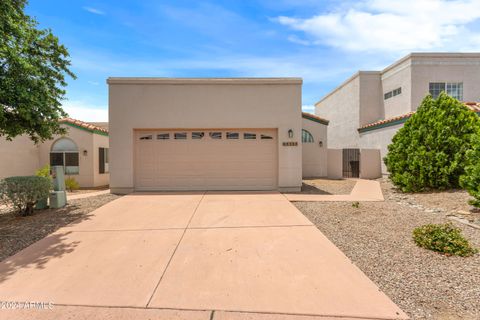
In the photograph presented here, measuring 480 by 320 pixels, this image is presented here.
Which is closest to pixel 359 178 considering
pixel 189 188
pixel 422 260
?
pixel 189 188

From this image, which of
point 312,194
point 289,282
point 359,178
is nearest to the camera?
point 289,282

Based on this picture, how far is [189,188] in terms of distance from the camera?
973cm

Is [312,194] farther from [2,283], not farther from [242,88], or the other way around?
[2,283]

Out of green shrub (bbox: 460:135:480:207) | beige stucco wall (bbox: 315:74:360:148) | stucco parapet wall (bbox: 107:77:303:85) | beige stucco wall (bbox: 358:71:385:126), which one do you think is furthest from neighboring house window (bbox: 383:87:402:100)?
green shrub (bbox: 460:135:480:207)

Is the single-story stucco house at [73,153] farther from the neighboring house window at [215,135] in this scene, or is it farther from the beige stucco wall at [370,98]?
the beige stucco wall at [370,98]

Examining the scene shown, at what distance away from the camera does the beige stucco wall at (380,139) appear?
540 inches

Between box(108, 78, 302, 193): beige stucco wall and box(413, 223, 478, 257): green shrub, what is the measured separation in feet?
18.2

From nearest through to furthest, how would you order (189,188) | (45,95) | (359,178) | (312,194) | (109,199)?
(45,95), (109,199), (312,194), (189,188), (359,178)

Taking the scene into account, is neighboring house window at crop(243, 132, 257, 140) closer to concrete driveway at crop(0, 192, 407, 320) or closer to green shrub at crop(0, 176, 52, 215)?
concrete driveway at crop(0, 192, 407, 320)

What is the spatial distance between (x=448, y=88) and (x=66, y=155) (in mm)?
23096

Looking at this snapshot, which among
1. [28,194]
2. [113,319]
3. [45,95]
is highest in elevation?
[45,95]

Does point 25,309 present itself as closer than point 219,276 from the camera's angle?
Yes

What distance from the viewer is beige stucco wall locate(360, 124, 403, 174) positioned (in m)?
13.7

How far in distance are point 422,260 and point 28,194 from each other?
8865 mm
